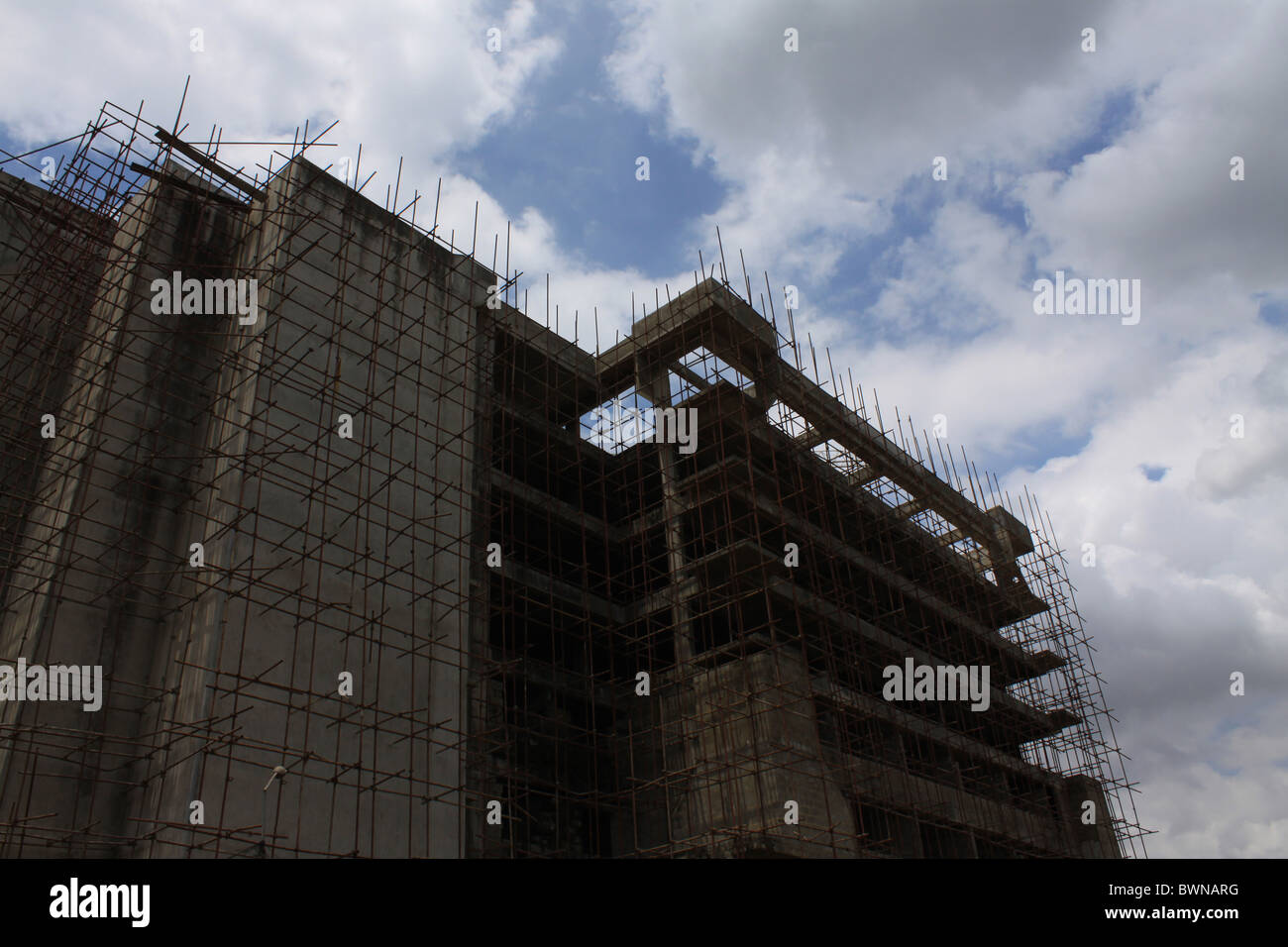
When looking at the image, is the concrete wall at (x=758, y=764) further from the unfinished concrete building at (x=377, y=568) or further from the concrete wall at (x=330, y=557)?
the concrete wall at (x=330, y=557)

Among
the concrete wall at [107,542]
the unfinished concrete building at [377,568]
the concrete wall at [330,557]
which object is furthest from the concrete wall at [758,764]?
the concrete wall at [107,542]

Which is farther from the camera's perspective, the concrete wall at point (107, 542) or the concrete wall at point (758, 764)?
the concrete wall at point (758, 764)

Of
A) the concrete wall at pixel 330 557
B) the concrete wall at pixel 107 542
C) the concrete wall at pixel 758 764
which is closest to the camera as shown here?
→ the concrete wall at pixel 107 542

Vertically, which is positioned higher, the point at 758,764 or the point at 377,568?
the point at 377,568

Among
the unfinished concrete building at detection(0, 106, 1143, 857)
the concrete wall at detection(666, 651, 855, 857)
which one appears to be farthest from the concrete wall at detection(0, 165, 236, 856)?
the concrete wall at detection(666, 651, 855, 857)

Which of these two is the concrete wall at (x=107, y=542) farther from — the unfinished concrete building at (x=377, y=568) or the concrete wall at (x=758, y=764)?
the concrete wall at (x=758, y=764)

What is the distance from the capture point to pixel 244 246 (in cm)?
1762

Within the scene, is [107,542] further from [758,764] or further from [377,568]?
[758,764]

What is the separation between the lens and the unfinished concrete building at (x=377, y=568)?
44.6 feet

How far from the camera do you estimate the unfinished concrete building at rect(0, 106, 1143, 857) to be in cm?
1359

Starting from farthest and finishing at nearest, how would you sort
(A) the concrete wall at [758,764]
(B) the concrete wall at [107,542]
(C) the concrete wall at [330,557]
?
(A) the concrete wall at [758,764] < (C) the concrete wall at [330,557] < (B) the concrete wall at [107,542]

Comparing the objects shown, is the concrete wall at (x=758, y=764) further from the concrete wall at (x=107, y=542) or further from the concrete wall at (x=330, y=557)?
the concrete wall at (x=107, y=542)

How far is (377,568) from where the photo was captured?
53.3 feet

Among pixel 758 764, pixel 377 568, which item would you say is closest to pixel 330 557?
pixel 377 568
